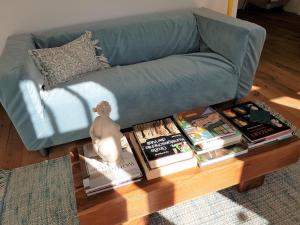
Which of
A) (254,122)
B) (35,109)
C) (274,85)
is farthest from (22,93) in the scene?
(274,85)

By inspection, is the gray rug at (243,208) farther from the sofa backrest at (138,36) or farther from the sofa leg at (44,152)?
the sofa backrest at (138,36)

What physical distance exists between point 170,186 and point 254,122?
524 millimetres

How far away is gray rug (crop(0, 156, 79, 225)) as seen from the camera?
1.27m

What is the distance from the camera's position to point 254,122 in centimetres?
117

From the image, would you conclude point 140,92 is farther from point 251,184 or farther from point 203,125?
point 251,184

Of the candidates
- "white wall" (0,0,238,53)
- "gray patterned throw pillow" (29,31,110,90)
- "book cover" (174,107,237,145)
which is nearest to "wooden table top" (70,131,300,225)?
"book cover" (174,107,237,145)

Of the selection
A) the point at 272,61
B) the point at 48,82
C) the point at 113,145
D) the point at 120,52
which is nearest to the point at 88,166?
the point at 113,145

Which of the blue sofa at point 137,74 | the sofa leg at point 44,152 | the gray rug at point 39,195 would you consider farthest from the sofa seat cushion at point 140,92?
the gray rug at point 39,195

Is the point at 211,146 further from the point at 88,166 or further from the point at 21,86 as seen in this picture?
the point at 21,86

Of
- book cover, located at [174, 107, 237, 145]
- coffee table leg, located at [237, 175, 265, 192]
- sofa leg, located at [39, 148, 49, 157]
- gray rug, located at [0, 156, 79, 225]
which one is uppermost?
book cover, located at [174, 107, 237, 145]

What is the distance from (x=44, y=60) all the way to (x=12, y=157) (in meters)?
0.70

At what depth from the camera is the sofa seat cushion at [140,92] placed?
1530 mm

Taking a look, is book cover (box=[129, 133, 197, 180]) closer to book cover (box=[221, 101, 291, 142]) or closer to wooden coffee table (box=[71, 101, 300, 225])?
wooden coffee table (box=[71, 101, 300, 225])

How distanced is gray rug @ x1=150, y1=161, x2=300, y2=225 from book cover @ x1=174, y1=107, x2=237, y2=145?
409 millimetres
